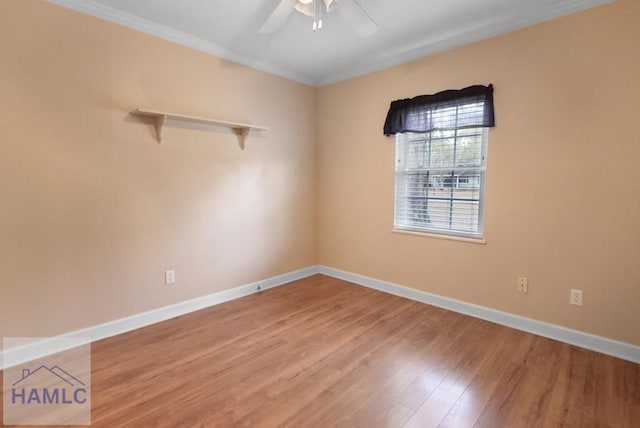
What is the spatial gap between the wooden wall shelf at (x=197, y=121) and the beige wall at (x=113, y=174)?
0.07 m

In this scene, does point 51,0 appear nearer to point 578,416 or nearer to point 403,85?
point 403,85

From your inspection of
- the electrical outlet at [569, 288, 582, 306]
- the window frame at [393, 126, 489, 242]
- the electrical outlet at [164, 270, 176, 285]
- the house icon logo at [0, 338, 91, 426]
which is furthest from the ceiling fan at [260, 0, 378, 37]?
the house icon logo at [0, 338, 91, 426]

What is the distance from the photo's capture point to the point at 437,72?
9.55 ft

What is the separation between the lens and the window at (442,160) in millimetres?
2723

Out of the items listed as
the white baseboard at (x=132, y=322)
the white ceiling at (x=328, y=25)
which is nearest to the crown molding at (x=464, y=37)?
the white ceiling at (x=328, y=25)

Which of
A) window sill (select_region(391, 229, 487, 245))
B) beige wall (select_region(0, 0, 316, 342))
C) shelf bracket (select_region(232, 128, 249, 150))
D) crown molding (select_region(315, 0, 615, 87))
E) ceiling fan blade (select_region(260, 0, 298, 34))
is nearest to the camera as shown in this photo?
ceiling fan blade (select_region(260, 0, 298, 34))

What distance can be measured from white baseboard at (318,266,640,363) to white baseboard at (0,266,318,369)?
128 centimetres

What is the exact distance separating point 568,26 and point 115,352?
13.3 feet

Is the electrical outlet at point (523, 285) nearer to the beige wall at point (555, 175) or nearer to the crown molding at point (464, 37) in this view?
the beige wall at point (555, 175)

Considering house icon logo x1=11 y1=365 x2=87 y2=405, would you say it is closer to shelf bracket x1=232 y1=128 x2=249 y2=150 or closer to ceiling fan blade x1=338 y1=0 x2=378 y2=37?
shelf bracket x1=232 y1=128 x2=249 y2=150

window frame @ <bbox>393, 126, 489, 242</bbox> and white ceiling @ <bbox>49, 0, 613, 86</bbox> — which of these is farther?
window frame @ <bbox>393, 126, 489, 242</bbox>

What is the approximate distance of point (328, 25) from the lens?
2553 millimetres

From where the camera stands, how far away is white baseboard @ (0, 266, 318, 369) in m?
2.09

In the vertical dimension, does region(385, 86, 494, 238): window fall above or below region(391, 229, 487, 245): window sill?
above
